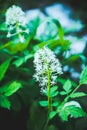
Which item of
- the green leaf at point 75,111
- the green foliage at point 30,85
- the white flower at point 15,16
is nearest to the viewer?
the green leaf at point 75,111

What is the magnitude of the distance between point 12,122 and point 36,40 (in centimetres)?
54

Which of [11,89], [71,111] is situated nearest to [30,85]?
[11,89]

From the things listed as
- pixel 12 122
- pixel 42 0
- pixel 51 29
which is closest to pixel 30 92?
pixel 12 122

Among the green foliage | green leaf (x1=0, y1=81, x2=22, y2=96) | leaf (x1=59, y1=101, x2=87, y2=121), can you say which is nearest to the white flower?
the green foliage

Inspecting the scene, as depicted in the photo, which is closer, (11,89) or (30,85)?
(11,89)

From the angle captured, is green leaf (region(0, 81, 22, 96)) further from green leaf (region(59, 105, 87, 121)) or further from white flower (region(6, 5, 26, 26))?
white flower (region(6, 5, 26, 26))

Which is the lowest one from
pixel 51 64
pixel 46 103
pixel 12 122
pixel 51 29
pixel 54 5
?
pixel 12 122

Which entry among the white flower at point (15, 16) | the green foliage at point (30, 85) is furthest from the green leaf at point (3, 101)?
the white flower at point (15, 16)

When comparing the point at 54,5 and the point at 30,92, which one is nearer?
the point at 30,92

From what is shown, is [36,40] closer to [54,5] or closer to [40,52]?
[40,52]

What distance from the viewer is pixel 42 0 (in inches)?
148

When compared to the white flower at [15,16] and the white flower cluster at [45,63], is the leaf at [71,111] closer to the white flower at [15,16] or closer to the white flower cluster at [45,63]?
the white flower cluster at [45,63]

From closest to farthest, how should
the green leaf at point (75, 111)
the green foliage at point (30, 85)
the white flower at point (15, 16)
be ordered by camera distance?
the green leaf at point (75, 111) → the green foliage at point (30, 85) → the white flower at point (15, 16)

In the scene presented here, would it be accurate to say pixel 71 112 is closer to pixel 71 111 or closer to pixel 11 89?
pixel 71 111
